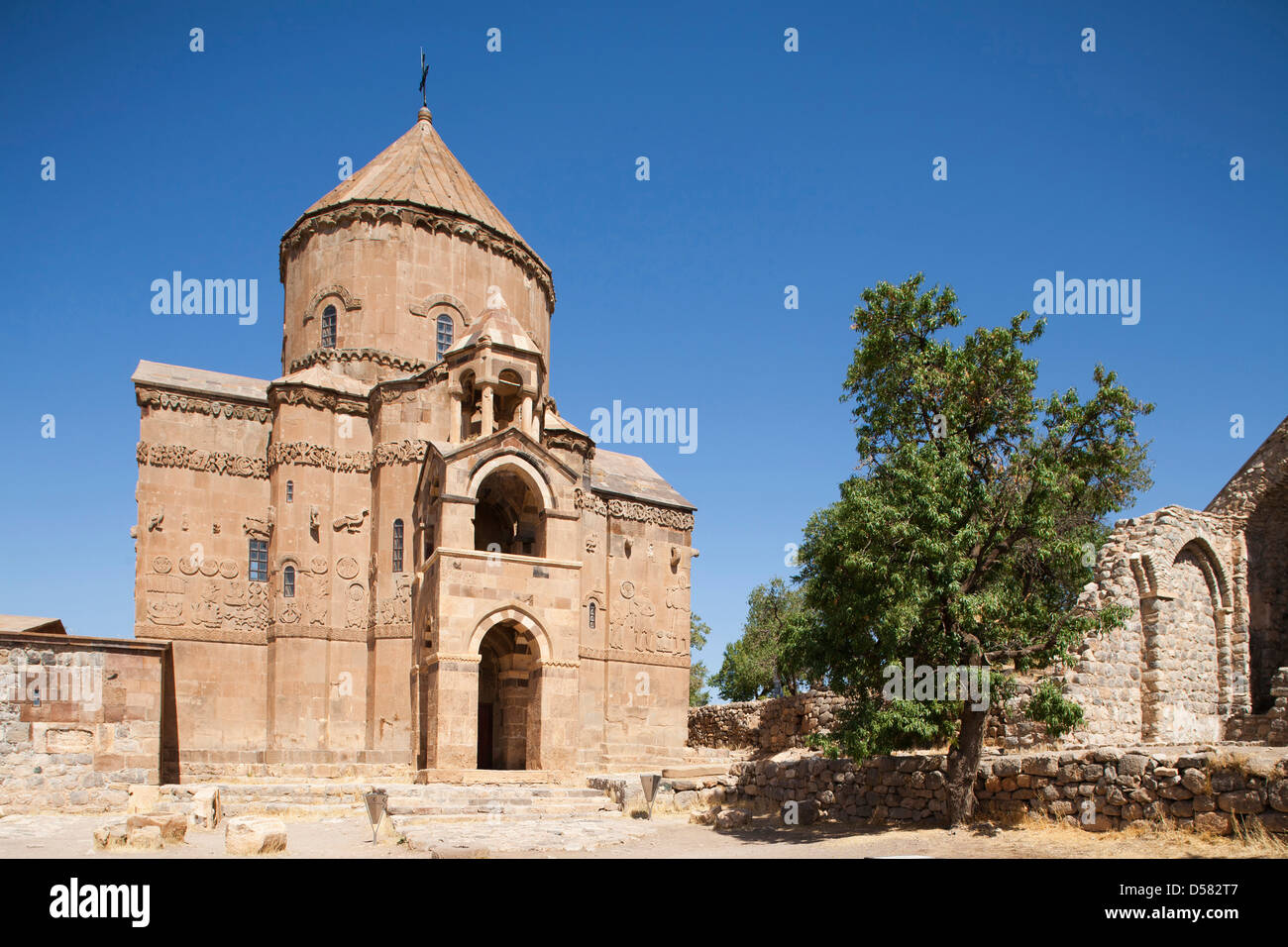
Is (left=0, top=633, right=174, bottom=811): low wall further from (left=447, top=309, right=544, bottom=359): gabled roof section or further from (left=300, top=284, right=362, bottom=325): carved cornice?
(left=300, top=284, right=362, bottom=325): carved cornice

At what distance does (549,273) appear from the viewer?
1436 inches

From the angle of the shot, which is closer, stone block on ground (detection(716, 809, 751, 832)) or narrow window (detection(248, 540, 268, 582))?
stone block on ground (detection(716, 809, 751, 832))

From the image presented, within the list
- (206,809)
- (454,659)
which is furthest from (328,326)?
(206,809)

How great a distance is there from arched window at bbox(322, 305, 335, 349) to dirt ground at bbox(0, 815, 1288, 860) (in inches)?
661

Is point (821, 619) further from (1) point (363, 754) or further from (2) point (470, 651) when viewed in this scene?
(1) point (363, 754)

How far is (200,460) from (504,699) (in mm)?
11073

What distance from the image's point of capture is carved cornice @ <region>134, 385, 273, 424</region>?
1117 inches

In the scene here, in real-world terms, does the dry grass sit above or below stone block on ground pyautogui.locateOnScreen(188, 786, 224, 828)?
above

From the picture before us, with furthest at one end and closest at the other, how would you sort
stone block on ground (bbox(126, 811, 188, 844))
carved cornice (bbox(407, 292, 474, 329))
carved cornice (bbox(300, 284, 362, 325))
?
carved cornice (bbox(407, 292, 474, 329)) < carved cornice (bbox(300, 284, 362, 325)) < stone block on ground (bbox(126, 811, 188, 844))

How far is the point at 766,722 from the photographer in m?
29.4

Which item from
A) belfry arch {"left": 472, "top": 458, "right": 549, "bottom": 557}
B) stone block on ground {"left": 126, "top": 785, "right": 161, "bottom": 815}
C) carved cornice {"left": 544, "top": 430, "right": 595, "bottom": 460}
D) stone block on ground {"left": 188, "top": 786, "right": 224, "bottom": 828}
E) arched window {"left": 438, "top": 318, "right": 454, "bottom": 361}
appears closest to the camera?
stone block on ground {"left": 188, "top": 786, "right": 224, "bottom": 828}

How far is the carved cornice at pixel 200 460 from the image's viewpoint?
2802 centimetres

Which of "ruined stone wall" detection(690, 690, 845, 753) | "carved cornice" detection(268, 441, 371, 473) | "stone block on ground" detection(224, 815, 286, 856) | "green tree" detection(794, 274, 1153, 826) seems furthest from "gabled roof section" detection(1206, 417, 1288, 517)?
"carved cornice" detection(268, 441, 371, 473)

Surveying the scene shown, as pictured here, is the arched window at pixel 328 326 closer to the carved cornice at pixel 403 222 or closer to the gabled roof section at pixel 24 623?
the carved cornice at pixel 403 222
